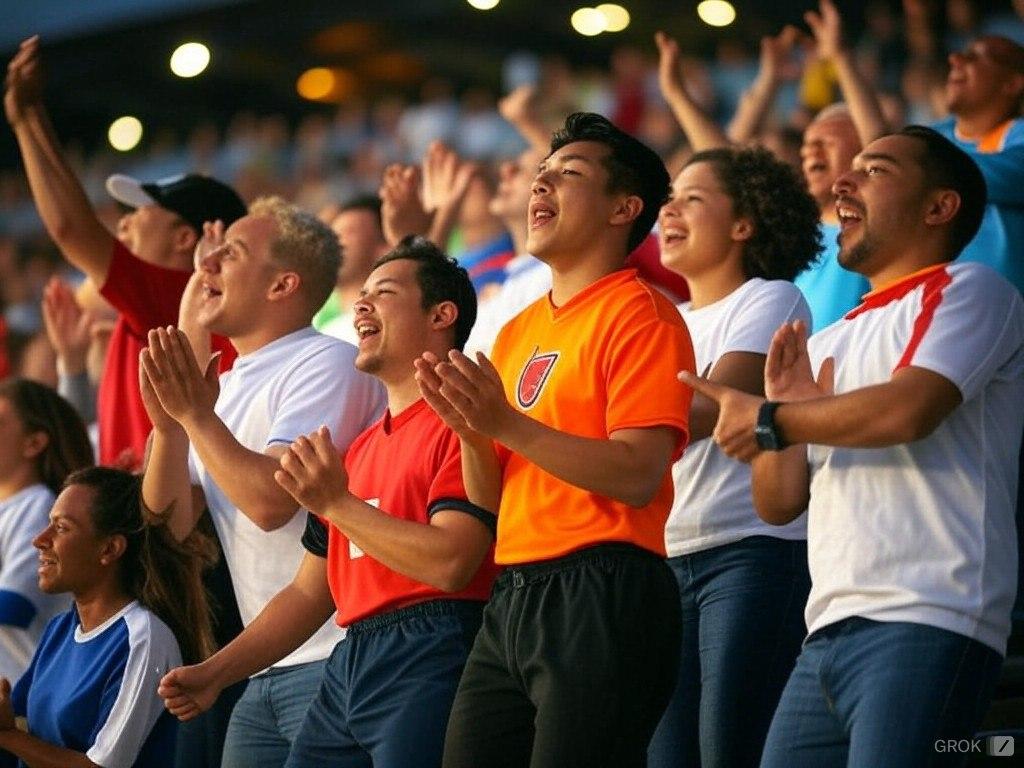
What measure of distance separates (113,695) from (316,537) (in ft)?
2.88

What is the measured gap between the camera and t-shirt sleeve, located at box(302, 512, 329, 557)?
3900 millimetres

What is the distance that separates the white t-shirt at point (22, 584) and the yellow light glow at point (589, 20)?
565cm

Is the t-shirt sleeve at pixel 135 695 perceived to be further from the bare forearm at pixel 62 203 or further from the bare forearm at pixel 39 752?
the bare forearm at pixel 62 203

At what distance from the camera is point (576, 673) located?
308 centimetres

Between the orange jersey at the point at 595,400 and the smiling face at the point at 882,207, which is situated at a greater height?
the smiling face at the point at 882,207

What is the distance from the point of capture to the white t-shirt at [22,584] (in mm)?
5312

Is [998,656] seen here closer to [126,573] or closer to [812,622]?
[812,622]

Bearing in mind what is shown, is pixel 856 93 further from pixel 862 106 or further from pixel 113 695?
pixel 113 695

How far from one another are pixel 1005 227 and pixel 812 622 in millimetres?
2011

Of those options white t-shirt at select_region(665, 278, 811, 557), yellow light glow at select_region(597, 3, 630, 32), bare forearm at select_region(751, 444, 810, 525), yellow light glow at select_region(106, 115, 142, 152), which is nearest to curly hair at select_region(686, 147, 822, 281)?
white t-shirt at select_region(665, 278, 811, 557)

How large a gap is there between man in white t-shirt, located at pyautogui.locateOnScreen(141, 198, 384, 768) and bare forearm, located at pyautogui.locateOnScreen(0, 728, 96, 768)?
0.55 metres

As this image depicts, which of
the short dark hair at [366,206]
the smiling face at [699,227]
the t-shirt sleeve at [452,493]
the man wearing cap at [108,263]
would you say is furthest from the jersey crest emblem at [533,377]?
the short dark hair at [366,206]

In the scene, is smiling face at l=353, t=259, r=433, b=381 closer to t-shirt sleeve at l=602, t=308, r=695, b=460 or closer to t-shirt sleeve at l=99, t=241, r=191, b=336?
t-shirt sleeve at l=602, t=308, r=695, b=460

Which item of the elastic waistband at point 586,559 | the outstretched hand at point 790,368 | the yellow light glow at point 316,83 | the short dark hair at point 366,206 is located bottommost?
the elastic waistband at point 586,559
